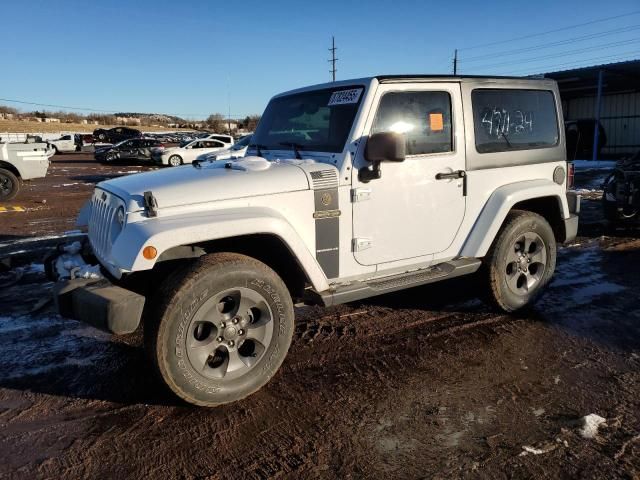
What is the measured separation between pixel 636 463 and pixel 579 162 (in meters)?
26.3

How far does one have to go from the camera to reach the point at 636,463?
2.67 meters

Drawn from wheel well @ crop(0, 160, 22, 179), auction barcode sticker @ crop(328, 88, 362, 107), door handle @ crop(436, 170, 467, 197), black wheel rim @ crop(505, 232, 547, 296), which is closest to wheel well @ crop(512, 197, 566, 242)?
black wheel rim @ crop(505, 232, 547, 296)

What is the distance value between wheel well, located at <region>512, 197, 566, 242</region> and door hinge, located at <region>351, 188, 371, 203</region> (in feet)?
6.13

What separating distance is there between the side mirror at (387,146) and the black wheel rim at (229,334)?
1252 mm

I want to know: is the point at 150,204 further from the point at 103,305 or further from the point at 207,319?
the point at 207,319

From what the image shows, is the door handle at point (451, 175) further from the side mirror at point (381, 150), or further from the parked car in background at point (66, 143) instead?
the parked car in background at point (66, 143)

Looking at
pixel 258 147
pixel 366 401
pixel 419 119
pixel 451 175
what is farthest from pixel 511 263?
pixel 258 147

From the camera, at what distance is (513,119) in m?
4.66

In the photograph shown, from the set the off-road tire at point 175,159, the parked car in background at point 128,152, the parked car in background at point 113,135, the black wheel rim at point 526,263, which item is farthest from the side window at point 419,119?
the parked car in background at point 113,135

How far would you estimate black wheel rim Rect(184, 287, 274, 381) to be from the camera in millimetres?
3189

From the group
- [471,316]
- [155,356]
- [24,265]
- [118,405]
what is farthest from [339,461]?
[24,265]

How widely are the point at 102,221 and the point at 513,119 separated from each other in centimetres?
348

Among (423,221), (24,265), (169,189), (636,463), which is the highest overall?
(169,189)

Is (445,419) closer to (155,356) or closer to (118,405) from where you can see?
(155,356)
